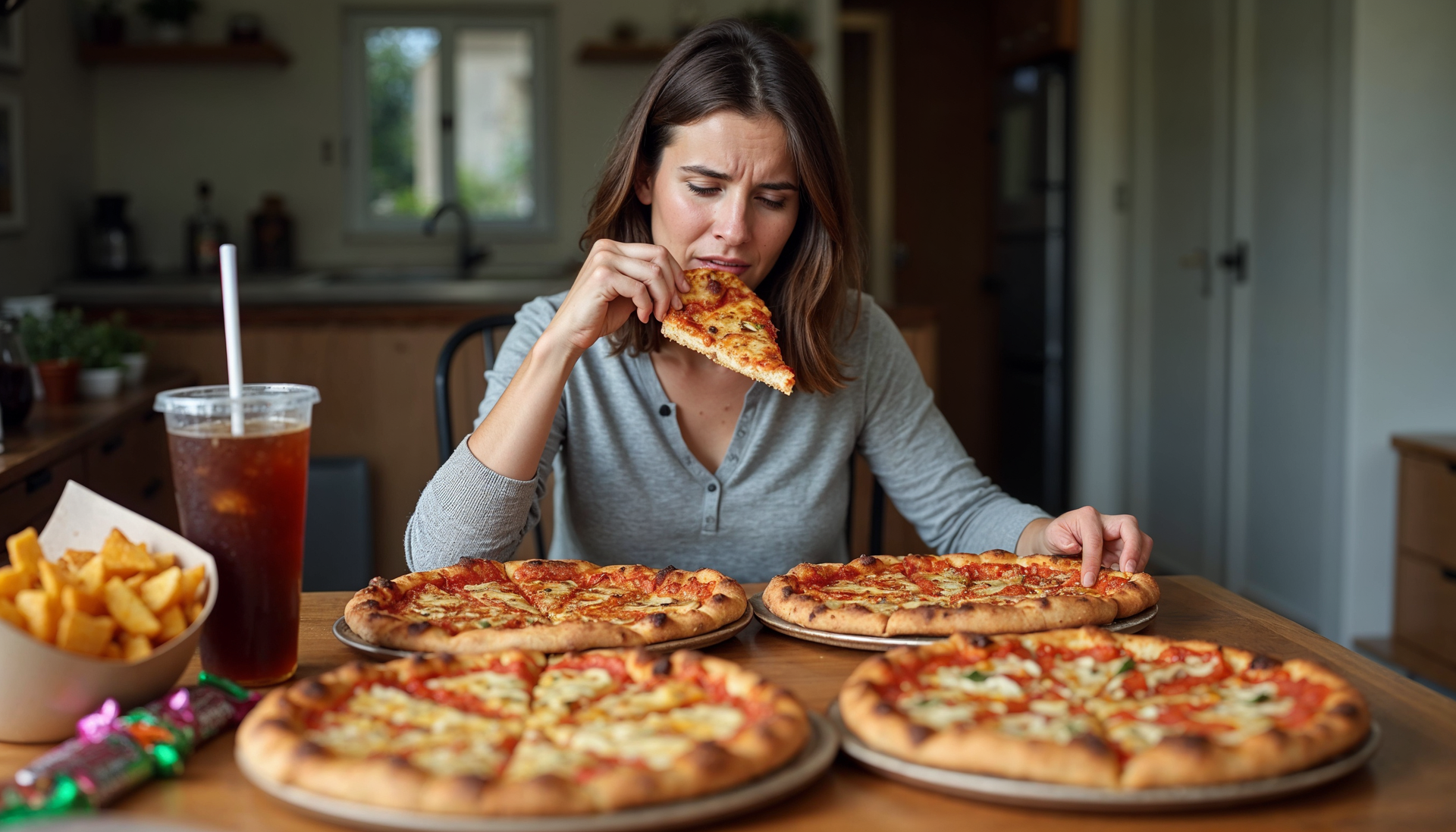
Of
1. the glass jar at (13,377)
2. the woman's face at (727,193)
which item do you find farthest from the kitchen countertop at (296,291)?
the woman's face at (727,193)

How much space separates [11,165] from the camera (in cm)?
446

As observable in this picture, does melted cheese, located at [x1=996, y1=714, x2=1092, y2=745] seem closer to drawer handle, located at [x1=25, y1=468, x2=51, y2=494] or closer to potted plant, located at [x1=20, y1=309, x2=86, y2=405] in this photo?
drawer handle, located at [x1=25, y1=468, x2=51, y2=494]

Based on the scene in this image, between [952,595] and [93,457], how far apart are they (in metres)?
2.22

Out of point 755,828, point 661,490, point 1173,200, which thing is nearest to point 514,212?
point 1173,200

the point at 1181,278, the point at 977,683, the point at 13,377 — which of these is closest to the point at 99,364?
the point at 13,377

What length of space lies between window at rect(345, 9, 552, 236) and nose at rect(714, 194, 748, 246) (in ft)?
14.6

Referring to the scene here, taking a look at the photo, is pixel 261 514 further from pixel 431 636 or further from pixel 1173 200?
pixel 1173 200

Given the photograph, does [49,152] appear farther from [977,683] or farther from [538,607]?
[977,683]

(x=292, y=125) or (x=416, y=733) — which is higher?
(x=292, y=125)

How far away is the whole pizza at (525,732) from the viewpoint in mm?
762

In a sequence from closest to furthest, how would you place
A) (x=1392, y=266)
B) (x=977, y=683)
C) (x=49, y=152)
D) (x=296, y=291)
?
(x=977, y=683) < (x=1392, y=266) < (x=296, y=291) < (x=49, y=152)

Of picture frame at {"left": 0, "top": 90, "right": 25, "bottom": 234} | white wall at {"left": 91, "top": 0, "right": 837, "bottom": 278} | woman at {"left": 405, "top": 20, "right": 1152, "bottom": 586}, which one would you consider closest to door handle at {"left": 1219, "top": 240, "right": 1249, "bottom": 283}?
white wall at {"left": 91, "top": 0, "right": 837, "bottom": 278}

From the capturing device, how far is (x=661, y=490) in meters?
1.88

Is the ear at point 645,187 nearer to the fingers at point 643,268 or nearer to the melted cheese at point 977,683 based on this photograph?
the fingers at point 643,268
